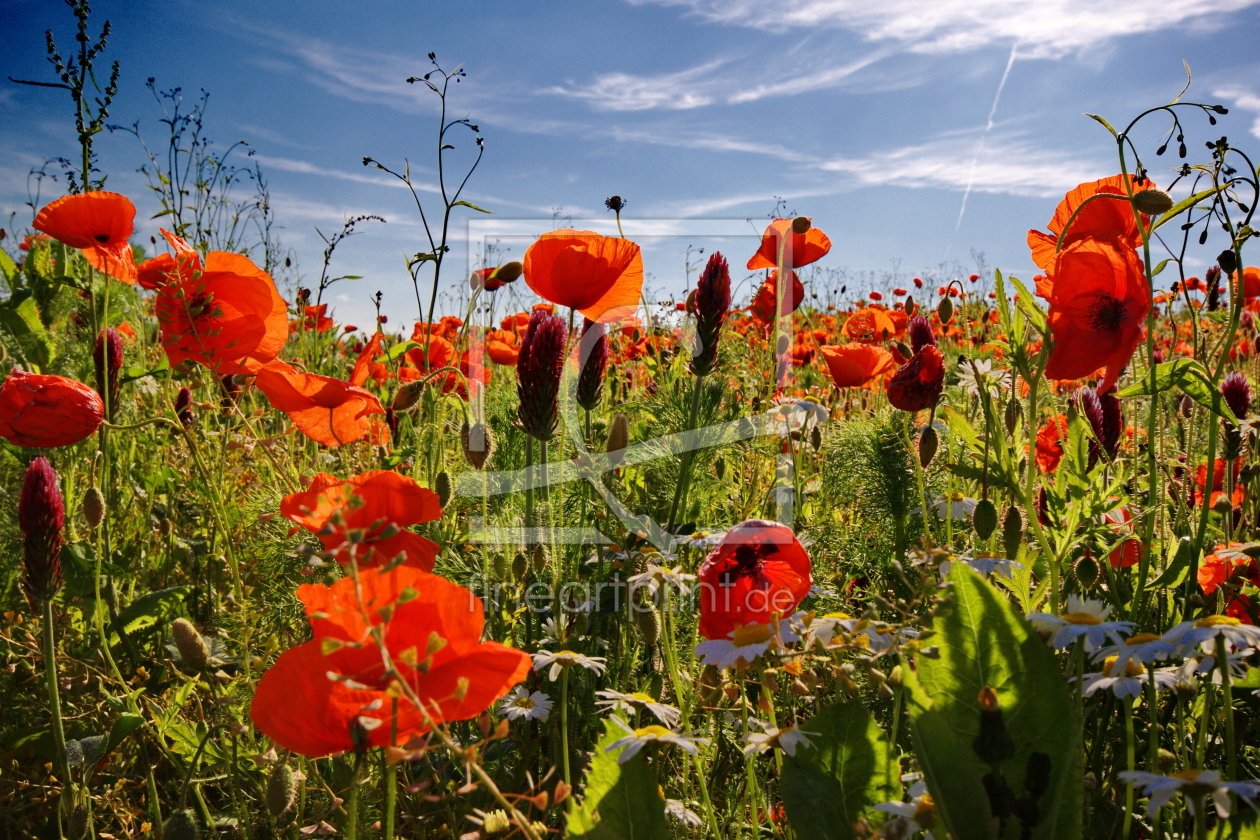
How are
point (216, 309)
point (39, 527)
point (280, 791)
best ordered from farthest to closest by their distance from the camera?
1. point (216, 309)
2. point (39, 527)
3. point (280, 791)

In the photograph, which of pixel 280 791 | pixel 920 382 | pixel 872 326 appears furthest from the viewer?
pixel 872 326

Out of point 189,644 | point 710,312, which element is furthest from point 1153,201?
point 189,644

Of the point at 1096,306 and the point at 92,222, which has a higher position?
the point at 92,222

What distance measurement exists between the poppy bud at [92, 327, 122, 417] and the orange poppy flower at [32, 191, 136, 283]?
6.5 inches

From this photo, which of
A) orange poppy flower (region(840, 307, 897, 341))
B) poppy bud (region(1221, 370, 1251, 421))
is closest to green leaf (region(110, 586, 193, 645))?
orange poppy flower (region(840, 307, 897, 341))

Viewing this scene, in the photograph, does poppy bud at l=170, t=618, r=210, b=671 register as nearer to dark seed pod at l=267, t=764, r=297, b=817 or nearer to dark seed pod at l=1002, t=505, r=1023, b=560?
dark seed pod at l=267, t=764, r=297, b=817

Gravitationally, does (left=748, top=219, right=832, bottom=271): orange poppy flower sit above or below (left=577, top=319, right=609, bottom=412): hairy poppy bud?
above

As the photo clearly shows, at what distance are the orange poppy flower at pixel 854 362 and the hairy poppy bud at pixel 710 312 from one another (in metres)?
0.65

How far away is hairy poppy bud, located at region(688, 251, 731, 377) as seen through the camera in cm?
144

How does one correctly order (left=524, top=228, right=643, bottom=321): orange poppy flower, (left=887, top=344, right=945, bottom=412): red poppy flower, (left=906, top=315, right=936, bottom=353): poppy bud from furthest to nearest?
(left=906, top=315, right=936, bottom=353): poppy bud
(left=887, top=344, right=945, bottom=412): red poppy flower
(left=524, top=228, right=643, bottom=321): orange poppy flower

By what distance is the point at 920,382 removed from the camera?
1495mm

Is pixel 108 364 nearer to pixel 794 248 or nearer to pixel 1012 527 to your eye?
pixel 794 248

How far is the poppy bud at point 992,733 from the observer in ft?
2.26

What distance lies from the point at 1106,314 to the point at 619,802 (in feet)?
3.15
